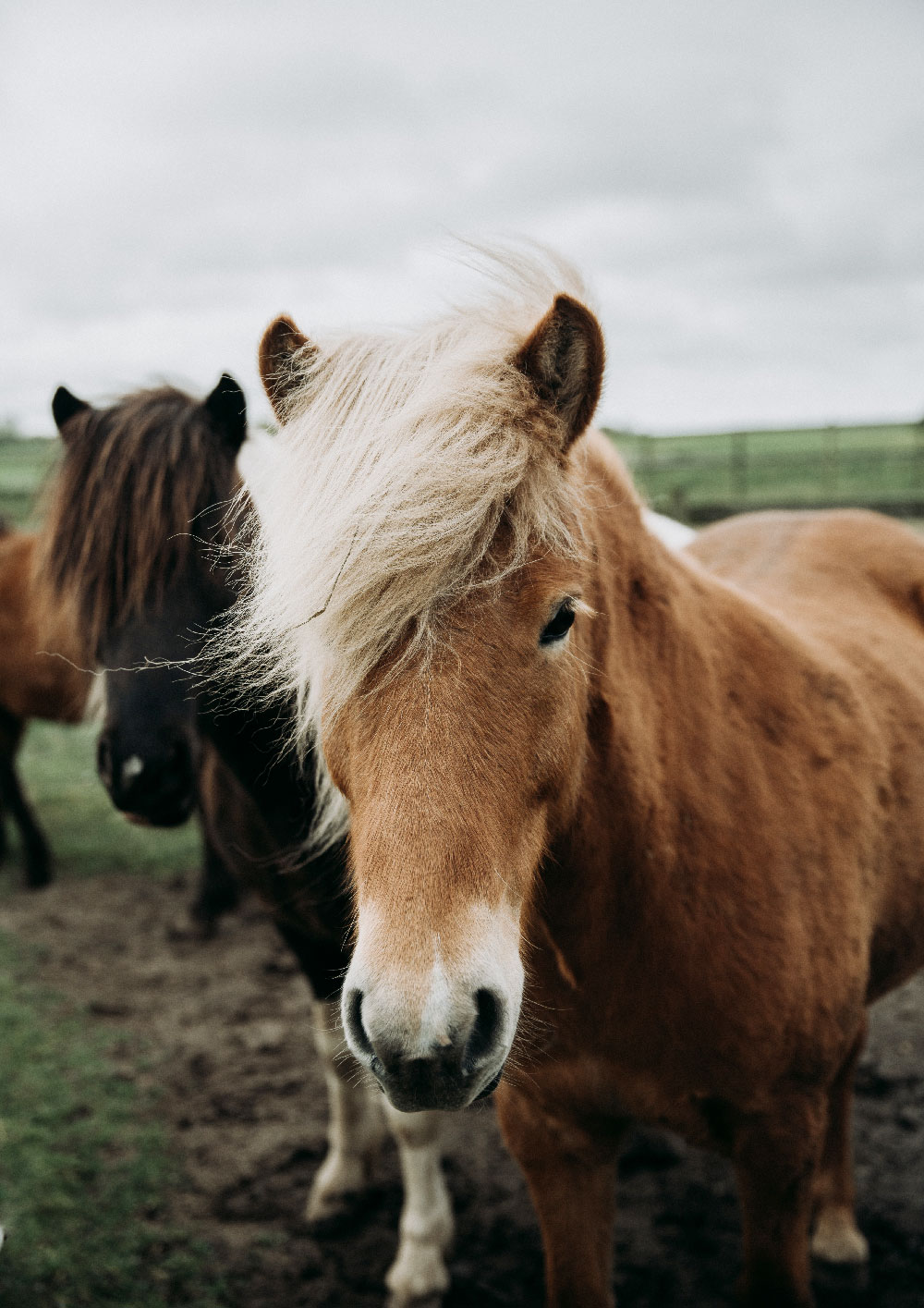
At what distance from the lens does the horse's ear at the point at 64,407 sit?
8.81 ft

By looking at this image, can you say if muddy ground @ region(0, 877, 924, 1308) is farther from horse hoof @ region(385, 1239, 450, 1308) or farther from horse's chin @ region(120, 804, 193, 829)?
horse's chin @ region(120, 804, 193, 829)

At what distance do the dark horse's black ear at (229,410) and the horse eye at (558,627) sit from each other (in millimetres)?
1545

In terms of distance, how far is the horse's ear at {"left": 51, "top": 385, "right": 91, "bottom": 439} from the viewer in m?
2.69

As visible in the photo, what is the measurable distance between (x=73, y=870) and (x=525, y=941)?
533 cm

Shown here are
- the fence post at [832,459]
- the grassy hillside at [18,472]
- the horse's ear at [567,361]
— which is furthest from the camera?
the fence post at [832,459]

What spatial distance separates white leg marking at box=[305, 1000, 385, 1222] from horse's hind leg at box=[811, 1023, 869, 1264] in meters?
1.45

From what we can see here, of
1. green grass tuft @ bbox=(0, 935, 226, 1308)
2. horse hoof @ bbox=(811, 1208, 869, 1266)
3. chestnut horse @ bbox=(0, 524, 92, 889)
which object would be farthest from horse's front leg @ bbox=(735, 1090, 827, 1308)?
chestnut horse @ bbox=(0, 524, 92, 889)

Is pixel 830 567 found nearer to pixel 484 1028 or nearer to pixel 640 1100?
pixel 640 1100

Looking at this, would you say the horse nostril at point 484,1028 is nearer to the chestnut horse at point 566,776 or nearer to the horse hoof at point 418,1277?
the chestnut horse at point 566,776

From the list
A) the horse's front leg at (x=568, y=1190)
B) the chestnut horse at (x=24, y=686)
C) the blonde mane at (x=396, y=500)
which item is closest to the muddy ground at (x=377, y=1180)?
the horse's front leg at (x=568, y=1190)

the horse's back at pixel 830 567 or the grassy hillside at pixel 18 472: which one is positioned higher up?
the grassy hillside at pixel 18 472

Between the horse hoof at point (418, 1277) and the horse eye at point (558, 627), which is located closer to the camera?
the horse eye at point (558, 627)

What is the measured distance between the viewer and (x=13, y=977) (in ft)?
15.4

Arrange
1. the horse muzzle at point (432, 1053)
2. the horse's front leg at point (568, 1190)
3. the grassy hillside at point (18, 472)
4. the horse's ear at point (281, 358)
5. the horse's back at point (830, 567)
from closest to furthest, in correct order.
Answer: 1. the horse muzzle at point (432, 1053)
2. the horse's ear at point (281, 358)
3. the horse's front leg at point (568, 1190)
4. the horse's back at point (830, 567)
5. the grassy hillside at point (18, 472)
